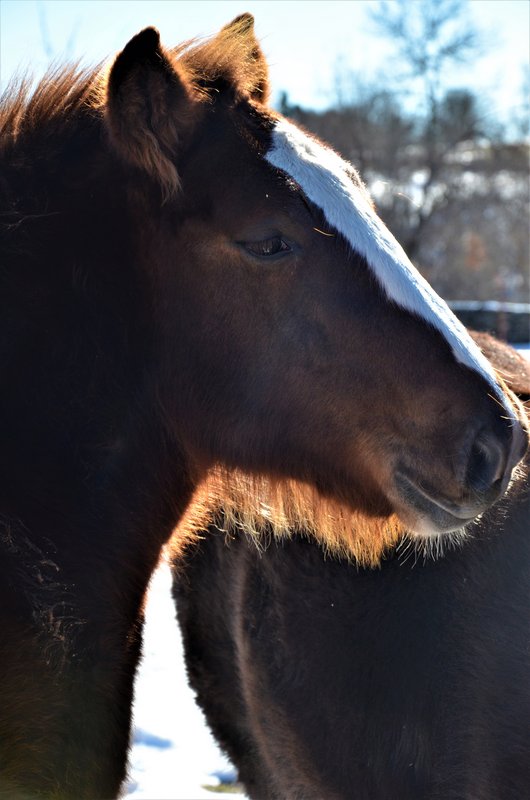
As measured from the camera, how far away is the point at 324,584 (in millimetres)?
2936

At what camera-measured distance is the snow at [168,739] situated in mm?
4090

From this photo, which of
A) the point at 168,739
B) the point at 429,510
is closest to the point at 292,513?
the point at 429,510

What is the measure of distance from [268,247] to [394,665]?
140 cm

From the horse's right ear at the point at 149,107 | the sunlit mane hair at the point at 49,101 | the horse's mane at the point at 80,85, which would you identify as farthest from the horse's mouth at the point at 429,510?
the sunlit mane hair at the point at 49,101

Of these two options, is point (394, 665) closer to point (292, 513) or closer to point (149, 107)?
point (292, 513)

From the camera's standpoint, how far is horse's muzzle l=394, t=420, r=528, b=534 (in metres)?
2.17

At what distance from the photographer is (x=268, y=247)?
7.41 ft

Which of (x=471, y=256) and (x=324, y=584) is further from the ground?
(x=324, y=584)

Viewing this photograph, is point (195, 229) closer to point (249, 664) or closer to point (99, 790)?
point (99, 790)

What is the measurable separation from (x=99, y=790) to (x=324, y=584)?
3.33 ft

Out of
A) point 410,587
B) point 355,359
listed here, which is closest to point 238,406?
point 355,359

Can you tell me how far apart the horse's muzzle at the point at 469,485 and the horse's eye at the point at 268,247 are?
664 mm

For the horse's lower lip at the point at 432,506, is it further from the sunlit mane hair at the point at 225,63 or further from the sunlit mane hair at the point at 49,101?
the sunlit mane hair at the point at 49,101

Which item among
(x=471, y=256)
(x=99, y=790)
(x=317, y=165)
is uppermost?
(x=317, y=165)
